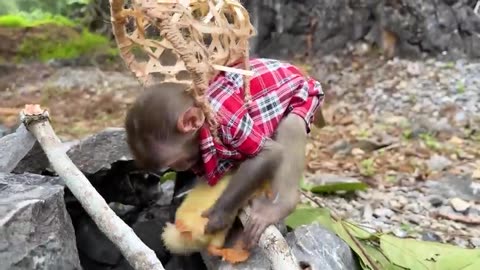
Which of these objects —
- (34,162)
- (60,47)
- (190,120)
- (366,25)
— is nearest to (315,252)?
(190,120)

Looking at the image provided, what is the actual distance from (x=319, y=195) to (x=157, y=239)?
102cm

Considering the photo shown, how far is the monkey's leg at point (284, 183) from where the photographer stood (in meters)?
1.62

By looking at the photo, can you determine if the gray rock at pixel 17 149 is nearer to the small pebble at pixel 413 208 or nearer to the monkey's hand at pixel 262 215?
A: the monkey's hand at pixel 262 215

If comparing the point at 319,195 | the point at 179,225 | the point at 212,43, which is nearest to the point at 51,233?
the point at 179,225

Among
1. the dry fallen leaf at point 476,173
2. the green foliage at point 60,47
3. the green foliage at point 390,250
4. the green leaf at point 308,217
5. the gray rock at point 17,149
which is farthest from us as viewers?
the green foliage at point 60,47

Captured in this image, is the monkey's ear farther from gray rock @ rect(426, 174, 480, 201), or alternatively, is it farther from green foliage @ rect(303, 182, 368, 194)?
gray rock @ rect(426, 174, 480, 201)

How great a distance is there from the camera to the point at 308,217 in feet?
6.94

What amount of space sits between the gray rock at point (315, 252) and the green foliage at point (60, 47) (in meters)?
4.30

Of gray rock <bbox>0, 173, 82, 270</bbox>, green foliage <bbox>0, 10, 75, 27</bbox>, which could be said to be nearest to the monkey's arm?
gray rock <bbox>0, 173, 82, 270</bbox>

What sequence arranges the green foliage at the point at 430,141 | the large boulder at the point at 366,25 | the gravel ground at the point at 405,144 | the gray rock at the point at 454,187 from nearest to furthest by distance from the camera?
the gravel ground at the point at 405,144, the gray rock at the point at 454,187, the green foliage at the point at 430,141, the large boulder at the point at 366,25

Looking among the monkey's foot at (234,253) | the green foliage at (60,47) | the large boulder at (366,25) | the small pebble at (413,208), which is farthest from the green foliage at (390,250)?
the green foliage at (60,47)

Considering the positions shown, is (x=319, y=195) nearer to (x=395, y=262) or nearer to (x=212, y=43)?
(x=395, y=262)

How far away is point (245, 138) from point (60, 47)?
4552mm

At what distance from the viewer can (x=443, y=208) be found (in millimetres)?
2717
